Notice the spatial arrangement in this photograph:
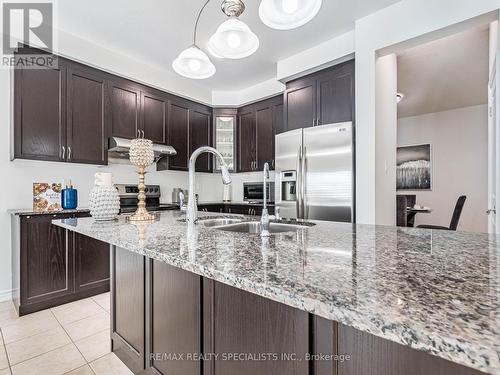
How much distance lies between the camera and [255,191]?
14.4 ft

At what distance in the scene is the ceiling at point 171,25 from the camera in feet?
7.93

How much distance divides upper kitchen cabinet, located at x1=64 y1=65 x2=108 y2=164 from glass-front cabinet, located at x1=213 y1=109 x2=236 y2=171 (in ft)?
5.75

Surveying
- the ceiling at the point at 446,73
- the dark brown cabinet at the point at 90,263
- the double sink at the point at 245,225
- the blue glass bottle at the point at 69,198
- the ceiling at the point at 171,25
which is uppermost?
the ceiling at the point at 171,25

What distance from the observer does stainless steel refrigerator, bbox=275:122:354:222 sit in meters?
2.74

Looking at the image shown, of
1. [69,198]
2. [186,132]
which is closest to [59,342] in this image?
[69,198]

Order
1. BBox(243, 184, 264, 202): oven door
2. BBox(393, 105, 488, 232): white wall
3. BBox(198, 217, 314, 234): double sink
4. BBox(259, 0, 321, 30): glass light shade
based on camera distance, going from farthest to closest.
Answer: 1. BBox(393, 105, 488, 232): white wall
2. BBox(243, 184, 264, 202): oven door
3. BBox(198, 217, 314, 234): double sink
4. BBox(259, 0, 321, 30): glass light shade

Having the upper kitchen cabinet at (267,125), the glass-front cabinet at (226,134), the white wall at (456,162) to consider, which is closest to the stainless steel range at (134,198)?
the glass-front cabinet at (226,134)

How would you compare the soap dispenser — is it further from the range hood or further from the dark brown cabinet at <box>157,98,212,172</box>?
the dark brown cabinet at <box>157,98,212,172</box>

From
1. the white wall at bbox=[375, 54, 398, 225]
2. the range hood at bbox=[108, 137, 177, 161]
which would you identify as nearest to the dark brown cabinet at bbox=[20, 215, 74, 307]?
the range hood at bbox=[108, 137, 177, 161]

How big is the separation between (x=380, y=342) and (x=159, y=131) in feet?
11.7

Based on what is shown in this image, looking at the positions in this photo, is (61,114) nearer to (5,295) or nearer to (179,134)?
(179,134)

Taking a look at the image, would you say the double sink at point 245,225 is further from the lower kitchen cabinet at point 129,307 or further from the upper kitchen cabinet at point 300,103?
the upper kitchen cabinet at point 300,103

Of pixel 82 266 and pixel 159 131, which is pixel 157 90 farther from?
pixel 82 266

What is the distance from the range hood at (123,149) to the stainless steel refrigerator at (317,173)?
1.49m
